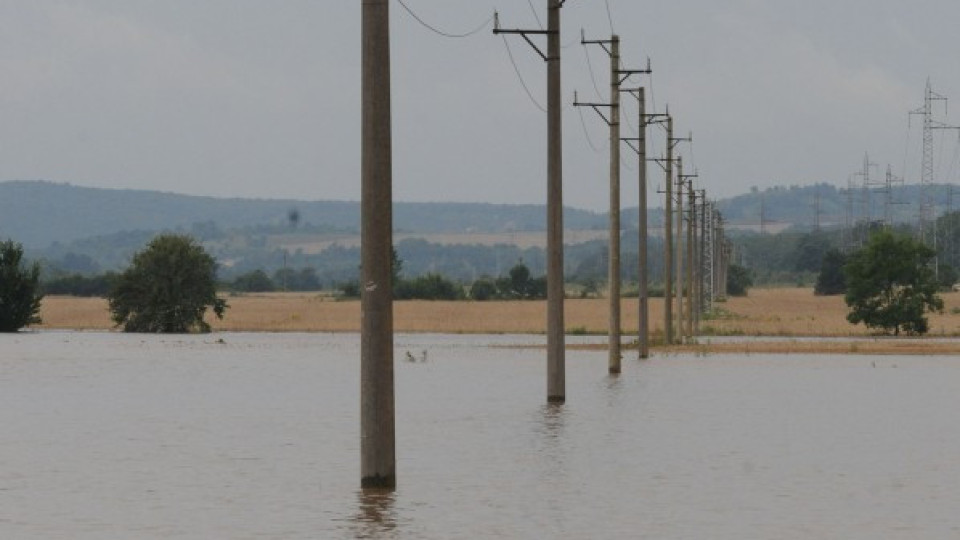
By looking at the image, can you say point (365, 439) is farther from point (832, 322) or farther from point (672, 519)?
point (832, 322)

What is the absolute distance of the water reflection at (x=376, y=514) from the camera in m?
18.1

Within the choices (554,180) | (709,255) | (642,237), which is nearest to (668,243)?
(642,237)

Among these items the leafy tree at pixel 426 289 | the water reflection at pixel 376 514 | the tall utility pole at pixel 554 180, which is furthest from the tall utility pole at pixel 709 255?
the water reflection at pixel 376 514

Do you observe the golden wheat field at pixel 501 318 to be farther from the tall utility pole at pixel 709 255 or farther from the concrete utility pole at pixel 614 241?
the concrete utility pole at pixel 614 241

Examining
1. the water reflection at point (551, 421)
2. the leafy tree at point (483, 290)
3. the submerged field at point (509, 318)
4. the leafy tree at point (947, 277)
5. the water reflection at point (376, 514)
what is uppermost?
the leafy tree at point (947, 277)

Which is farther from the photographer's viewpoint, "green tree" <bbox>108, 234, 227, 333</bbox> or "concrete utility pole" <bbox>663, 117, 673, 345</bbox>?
"green tree" <bbox>108, 234, 227, 333</bbox>

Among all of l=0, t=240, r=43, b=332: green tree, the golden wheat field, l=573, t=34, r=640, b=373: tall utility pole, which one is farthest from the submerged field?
l=573, t=34, r=640, b=373: tall utility pole

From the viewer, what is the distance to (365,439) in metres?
21.2

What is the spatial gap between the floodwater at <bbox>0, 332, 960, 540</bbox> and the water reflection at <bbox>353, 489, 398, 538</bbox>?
0.13 ft

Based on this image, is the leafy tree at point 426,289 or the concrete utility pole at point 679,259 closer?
the concrete utility pole at point 679,259

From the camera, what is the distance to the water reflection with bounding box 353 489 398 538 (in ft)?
59.4

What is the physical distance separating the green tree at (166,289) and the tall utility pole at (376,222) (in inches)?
3529

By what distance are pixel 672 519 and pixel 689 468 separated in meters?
6.16

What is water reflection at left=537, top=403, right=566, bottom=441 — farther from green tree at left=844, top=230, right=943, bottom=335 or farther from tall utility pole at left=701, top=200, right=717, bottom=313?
tall utility pole at left=701, top=200, right=717, bottom=313
